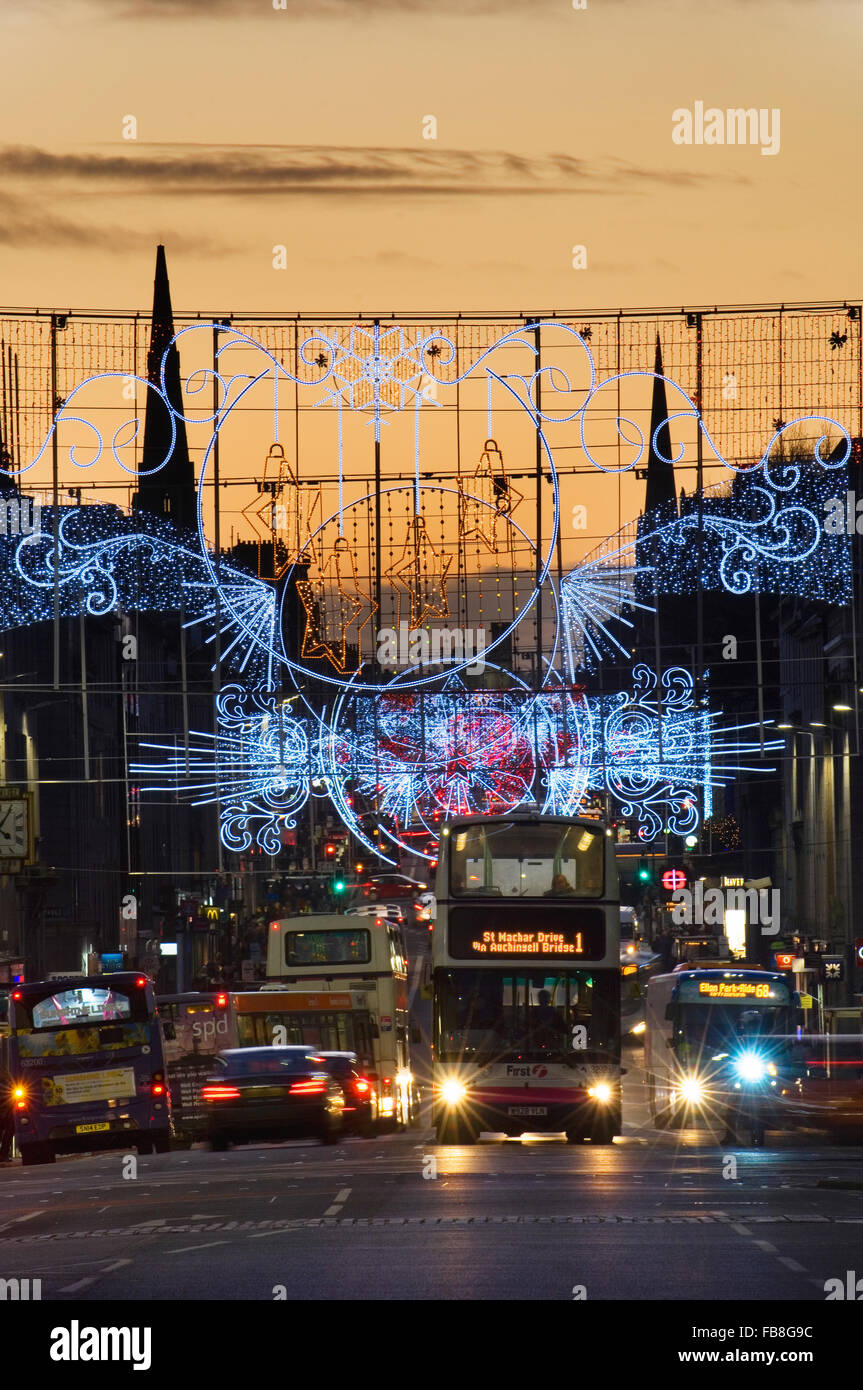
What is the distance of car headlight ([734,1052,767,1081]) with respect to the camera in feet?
125

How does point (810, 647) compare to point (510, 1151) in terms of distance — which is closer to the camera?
point (510, 1151)

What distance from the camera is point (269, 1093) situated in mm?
29938

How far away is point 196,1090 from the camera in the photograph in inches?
1610

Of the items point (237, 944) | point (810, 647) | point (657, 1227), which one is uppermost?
point (810, 647)

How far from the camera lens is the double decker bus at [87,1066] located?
105 ft

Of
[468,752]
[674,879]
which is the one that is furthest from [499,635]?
[674,879]

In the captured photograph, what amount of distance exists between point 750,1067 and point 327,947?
791 cm

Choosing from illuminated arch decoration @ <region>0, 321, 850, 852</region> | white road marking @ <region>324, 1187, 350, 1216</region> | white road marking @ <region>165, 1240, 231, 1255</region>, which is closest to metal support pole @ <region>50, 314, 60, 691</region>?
illuminated arch decoration @ <region>0, 321, 850, 852</region>

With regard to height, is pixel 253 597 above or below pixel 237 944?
above

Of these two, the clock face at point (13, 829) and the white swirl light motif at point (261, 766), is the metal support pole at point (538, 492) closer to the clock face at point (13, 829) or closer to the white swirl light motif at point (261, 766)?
the white swirl light motif at point (261, 766)
